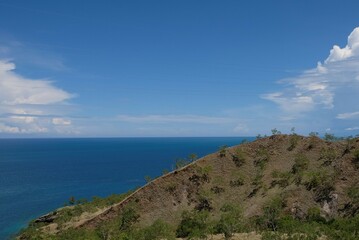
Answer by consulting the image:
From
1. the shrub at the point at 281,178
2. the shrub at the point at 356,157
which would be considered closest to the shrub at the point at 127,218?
the shrub at the point at 281,178

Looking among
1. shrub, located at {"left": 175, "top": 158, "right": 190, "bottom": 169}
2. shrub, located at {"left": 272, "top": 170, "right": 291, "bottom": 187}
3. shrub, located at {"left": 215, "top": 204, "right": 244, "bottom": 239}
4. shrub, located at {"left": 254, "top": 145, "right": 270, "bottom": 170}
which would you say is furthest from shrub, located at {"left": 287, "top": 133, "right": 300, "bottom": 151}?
shrub, located at {"left": 175, "top": 158, "right": 190, "bottom": 169}

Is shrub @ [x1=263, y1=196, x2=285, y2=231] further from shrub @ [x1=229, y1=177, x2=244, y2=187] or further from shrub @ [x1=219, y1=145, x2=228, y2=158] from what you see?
shrub @ [x1=219, y1=145, x2=228, y2=158]

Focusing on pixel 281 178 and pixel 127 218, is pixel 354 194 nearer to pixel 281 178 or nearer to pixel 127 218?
pixel 281 178

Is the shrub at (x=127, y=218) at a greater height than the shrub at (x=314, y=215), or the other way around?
the shrub at (x=314, y=215)

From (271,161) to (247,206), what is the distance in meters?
12.7

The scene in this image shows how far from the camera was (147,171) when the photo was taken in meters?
184

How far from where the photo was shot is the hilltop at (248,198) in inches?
1891

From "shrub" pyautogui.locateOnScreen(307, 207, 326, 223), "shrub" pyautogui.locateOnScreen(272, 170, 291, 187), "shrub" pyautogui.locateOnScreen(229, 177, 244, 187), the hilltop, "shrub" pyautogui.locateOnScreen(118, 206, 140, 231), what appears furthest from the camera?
"shrub" pyautogui.locateOnScreen(229, 177, 244, 187)

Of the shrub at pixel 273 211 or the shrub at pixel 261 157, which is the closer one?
the shrub at pixel 273 211

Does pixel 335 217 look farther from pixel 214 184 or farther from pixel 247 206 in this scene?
pixel 214 184

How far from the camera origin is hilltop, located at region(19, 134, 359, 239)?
1891 inches

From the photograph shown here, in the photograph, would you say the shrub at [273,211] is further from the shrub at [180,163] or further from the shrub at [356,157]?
the shrub at [180,163]

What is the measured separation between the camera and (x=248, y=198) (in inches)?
2271

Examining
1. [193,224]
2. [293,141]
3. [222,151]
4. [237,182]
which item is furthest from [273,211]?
[293,141]
